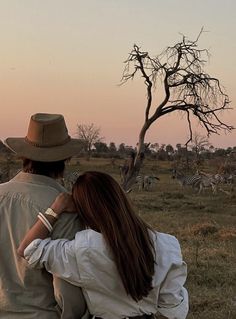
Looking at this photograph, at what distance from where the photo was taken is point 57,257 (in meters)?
2.29

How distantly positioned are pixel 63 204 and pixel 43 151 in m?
0.29

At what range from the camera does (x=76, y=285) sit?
2.33m

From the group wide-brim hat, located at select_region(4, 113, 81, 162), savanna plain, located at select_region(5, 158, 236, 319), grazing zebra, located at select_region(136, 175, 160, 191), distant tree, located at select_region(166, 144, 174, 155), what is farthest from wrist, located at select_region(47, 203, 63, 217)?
distant tree, located at select_region(166, 144, 174, 155)

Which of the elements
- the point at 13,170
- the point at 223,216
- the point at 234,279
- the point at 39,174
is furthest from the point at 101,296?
the point at 13,170

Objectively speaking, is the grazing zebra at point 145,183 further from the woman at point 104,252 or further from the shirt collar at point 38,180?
the woman at point 104,252

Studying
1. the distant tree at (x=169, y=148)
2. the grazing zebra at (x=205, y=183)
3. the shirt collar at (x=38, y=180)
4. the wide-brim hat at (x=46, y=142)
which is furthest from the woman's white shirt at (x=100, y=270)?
the distant tree at (x=169, y=148)

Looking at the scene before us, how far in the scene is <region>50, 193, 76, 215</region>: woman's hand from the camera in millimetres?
2344

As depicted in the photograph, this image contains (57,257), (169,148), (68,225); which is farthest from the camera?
(169,148)

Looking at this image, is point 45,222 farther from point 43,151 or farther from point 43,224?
point 43,151

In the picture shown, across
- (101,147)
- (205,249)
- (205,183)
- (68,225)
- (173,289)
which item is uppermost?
(101,147)

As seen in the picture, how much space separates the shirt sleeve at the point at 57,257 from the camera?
2289mm

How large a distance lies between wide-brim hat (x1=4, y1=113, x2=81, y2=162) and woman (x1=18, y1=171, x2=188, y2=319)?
0.19 metres

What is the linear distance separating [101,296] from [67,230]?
0.29m

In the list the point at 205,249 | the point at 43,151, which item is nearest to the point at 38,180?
the point at 43,151
